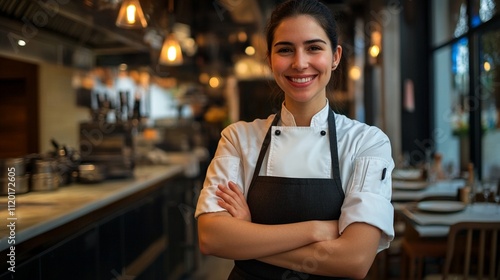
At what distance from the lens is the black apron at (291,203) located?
141cm

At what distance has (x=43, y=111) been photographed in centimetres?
457

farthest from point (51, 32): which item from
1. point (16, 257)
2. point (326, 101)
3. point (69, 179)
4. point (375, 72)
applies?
point (375, 72)

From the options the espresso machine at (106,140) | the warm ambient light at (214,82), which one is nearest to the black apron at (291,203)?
the espresso machine at (106,140)

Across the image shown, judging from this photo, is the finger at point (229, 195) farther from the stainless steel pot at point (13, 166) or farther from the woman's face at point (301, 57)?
the stainless steel pot at point (13, 166)

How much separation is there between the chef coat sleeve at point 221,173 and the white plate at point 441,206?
1833mm

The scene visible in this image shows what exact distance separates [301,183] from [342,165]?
12cm

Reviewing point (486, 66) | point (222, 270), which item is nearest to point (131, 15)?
point (222, 270)

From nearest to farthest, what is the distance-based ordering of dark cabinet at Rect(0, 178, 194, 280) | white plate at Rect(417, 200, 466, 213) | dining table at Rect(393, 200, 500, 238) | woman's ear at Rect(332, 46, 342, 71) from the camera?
woman's ear at Rect(332, 46, 342, 71) < dark cabinet at Rect(0, 178, 194, 280) < dining table at Rect(393, 200, 500, 238) < white plate at Rect(417, 200, 466, 213)

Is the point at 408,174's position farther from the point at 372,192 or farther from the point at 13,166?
the point at 372,192

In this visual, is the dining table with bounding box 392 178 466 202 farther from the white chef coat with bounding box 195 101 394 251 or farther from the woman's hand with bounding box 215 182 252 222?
the woman's hand with bounding box 215 182 252 222

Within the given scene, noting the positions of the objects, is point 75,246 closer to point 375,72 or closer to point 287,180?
point 287,180

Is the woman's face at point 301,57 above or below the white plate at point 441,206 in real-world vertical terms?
above

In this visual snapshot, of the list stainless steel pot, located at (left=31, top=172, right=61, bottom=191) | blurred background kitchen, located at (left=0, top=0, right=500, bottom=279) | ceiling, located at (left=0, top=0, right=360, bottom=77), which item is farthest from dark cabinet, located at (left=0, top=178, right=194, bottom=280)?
ceiling, located at (left=0, top=0, right=360, bottom=77)

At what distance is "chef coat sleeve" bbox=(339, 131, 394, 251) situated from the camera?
4.34 feet
